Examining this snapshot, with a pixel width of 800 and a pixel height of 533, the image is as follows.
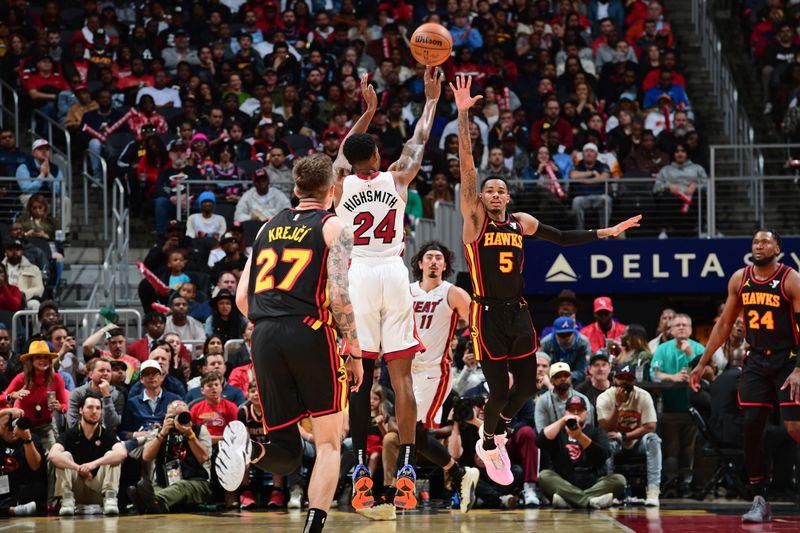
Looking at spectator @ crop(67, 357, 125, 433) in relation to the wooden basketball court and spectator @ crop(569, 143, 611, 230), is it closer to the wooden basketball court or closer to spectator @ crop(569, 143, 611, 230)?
the wooden basketball court

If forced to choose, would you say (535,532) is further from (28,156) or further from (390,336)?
(28,156)

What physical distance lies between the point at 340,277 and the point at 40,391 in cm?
725

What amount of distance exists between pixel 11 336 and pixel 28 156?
395 centimetres

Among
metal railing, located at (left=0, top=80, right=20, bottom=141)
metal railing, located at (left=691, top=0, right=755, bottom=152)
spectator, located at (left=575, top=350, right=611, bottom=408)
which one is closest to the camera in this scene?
spectator, located at (left=575, top=350, right=611, bottom=408)

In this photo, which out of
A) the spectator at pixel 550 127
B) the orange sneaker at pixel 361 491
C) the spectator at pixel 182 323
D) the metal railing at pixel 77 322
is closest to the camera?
the orange sneaker at pixel 361 491

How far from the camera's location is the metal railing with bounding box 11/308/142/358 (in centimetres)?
1730

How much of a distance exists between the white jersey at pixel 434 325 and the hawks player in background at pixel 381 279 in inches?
54.3

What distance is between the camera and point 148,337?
1723 cm

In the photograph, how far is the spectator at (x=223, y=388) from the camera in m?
15.7

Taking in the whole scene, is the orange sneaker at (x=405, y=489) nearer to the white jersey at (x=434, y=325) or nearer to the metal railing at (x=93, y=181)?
the white jersey at (x=434, y=325)

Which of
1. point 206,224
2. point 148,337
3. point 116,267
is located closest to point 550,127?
point 206,224

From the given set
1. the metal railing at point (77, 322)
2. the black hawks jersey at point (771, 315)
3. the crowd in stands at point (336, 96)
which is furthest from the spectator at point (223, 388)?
the black hawks jersey at point (771, 315)

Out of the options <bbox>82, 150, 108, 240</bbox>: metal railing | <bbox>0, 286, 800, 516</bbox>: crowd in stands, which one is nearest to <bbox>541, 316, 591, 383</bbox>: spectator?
<bbox>0, 286, 800, 516</bbox>: crowd in stands

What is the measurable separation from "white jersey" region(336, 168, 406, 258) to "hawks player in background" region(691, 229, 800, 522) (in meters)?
3.44
